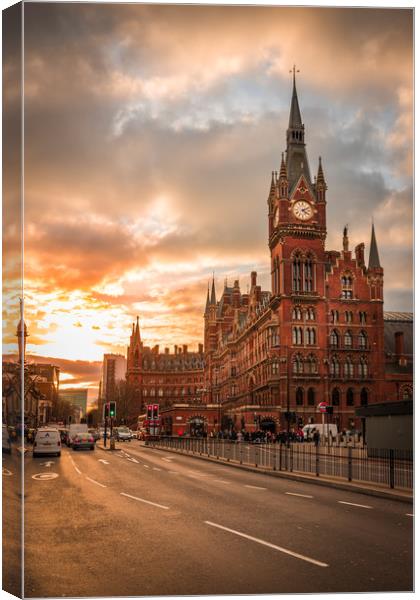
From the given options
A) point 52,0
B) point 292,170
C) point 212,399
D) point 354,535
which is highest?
point 292,170

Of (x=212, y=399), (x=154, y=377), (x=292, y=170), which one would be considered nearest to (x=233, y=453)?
(x=292, y=170)

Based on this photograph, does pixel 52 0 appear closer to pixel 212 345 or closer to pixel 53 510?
pixel 53 510

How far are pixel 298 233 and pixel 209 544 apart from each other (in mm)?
77151

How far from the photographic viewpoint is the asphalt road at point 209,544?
24.9ft

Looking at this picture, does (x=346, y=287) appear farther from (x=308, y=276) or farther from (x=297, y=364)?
(x=297, y=364)

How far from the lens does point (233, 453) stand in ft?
116

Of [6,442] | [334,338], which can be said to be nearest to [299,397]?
[334,338]

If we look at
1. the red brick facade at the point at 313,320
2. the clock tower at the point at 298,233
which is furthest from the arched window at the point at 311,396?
the clock tower at the point at 298,233

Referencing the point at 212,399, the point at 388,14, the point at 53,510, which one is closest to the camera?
the point at 388,14

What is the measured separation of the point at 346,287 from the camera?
86188mm

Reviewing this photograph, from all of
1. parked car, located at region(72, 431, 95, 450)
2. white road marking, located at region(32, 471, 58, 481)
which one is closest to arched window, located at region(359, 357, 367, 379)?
parked car, located at region(72, 431, 95, 450)

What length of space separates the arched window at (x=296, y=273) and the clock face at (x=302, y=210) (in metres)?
5.35

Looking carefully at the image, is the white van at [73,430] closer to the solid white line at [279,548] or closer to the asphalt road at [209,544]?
the asphalt road at [209,544]

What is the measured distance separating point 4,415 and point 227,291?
471 feet
